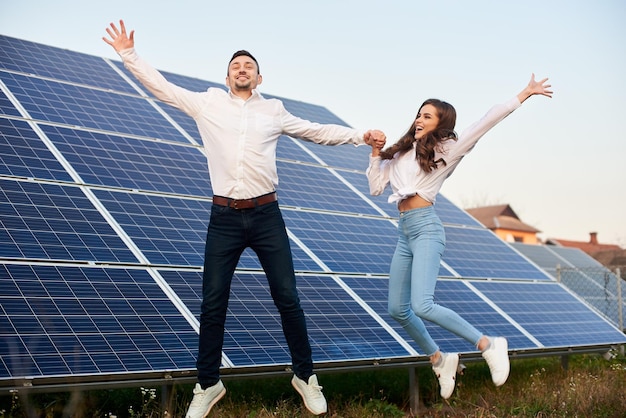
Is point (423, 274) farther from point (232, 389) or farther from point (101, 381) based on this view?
point (232, 389)

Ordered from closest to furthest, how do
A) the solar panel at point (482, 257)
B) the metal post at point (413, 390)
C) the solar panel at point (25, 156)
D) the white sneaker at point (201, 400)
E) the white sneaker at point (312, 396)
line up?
the white sneaker at point (201, 400)
the white sneaker at point (312, 396)
the solar panel at point (25, 156)
the metal post at point (413, 390)
the solar panel at point (482, 257)

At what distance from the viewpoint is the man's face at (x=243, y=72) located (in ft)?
21.8

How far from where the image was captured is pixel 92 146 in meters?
11.1

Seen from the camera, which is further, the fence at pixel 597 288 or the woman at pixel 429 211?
the fence at pixel 597 288

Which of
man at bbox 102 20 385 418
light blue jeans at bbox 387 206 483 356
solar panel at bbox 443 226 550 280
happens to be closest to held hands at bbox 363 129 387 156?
light blue jeans at bbox 387 206 483 356

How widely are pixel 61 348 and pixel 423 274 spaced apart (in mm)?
3103

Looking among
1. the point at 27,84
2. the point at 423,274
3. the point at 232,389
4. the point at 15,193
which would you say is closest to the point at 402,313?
the point at 423,274

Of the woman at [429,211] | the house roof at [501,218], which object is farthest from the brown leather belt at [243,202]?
the house roof at [501,218]

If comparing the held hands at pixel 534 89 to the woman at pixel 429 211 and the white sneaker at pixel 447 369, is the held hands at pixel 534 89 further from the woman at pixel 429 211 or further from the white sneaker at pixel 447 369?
the white sneaker at pixel 447 369

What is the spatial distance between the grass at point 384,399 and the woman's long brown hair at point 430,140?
7.56 ft

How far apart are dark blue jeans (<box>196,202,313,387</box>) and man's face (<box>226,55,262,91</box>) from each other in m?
0.95

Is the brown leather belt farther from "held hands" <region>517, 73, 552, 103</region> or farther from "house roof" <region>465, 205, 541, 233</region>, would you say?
"house roof" <region>465, 205, 541, 233</region>

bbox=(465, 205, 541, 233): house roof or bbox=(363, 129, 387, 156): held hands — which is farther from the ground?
bbox=(363, 129, 387, 156): held hands

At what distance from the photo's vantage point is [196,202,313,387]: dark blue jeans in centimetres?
659
